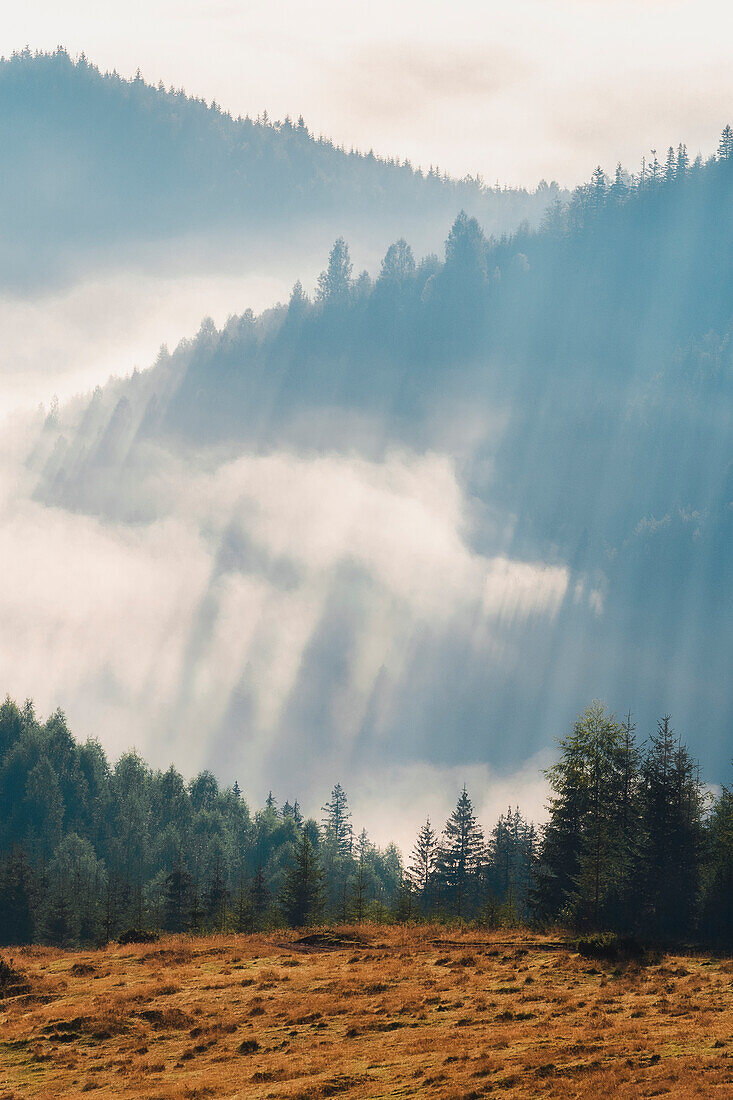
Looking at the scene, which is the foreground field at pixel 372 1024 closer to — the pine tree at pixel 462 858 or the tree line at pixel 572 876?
the tree line at pixel 572 876

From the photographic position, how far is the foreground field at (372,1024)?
27.3m

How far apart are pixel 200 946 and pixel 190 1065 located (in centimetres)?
2100

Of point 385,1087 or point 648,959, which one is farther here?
point 648,959

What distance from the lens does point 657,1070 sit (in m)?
25.7

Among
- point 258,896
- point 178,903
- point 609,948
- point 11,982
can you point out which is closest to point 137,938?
point 11,982

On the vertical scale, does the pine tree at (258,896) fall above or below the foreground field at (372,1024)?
below

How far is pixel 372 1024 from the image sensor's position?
34.8m

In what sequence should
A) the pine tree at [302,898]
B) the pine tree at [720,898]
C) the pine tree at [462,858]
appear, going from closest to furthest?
the pine tree at [720,898] → the pine tree at [302,898] → the pine tree at [462,858]

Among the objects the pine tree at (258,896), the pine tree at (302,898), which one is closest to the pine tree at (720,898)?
the pine tree at (302,898)

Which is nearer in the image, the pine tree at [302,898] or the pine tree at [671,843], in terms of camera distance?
the pine tree at [671,843]

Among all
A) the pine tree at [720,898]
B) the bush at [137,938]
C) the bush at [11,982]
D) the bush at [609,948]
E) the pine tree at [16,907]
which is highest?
the pine tree at [720,898]

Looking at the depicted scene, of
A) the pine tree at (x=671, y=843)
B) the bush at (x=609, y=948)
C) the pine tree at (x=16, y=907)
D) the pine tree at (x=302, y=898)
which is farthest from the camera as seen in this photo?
the pine tree at (x=16, y=907)

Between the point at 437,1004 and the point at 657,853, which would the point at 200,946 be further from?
the point at 657,853

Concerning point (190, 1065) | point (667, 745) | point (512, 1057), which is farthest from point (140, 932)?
point (512, 1057)
